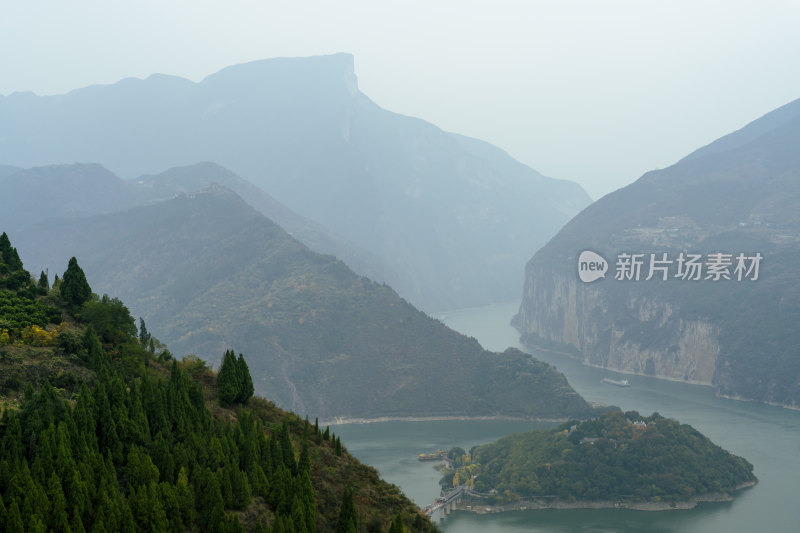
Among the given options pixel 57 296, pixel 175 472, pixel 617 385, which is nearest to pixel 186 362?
pixel 57 296

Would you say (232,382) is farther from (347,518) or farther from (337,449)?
(347,518)

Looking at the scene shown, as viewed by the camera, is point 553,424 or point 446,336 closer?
point 553,424

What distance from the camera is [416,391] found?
15912 cm

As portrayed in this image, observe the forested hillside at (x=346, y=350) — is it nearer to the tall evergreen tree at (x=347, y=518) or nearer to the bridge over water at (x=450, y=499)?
the bridge over water at (x=450, y=499)

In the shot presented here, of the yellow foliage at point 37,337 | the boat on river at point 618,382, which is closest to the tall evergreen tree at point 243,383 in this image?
the yellow foliage at point 37,337

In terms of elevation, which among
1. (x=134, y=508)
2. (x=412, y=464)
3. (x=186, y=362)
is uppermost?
(x=186, y=362)

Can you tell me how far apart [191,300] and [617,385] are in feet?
339

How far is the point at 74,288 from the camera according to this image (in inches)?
1724

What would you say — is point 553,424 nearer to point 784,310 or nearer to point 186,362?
point 784,310

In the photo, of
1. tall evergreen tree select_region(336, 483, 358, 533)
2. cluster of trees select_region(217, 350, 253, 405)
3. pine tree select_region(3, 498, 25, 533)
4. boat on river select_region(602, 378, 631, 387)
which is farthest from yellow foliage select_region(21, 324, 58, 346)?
boat on river select_region(602, 378, 631, 387)

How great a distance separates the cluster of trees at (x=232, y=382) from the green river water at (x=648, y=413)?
58.9 m

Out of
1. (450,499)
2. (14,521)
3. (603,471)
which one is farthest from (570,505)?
(14,521)

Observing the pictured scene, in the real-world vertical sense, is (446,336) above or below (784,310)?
below

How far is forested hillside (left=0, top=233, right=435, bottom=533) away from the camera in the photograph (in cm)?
2767
